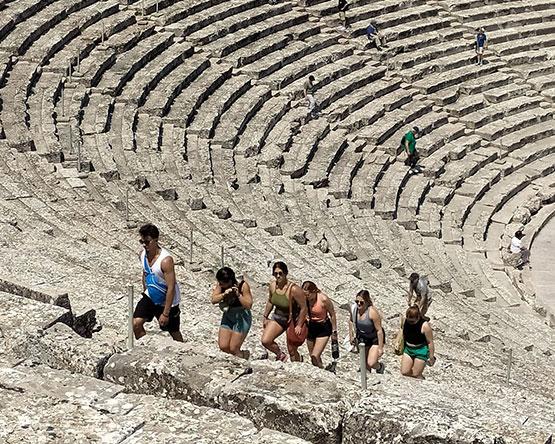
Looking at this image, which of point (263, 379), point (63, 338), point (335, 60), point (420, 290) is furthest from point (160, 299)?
point (335, 60)

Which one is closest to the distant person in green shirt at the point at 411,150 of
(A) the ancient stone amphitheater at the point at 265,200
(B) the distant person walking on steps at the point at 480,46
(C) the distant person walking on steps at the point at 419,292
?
(A) the ancient stone amphitheater at the point at 265,200

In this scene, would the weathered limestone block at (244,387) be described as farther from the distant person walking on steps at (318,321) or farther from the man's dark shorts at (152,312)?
the distant person walking on steps at (318,321)

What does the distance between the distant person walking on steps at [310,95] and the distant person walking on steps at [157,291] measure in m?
16.9

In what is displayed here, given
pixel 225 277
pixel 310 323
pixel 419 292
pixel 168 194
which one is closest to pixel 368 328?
pixel 310 323

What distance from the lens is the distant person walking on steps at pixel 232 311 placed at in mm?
11047

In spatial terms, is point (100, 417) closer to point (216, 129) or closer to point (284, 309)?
point (284, 309)

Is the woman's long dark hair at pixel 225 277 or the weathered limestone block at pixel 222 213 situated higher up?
the woman's long dark hair at pixel 225 277

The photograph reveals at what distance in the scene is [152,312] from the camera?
11.2 m

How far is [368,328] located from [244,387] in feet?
13.1

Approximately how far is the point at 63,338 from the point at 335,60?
2243cm

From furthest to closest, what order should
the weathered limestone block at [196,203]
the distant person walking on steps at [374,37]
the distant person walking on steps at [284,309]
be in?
1. the distant person walking on steps at [374,37]
2. the weathered limestone block at [196,203]
3. the distant person walking on steps at [284,309]

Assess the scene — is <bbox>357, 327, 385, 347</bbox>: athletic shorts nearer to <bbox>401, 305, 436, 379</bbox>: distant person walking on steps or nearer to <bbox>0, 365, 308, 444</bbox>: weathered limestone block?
<bbox>401, 305, 436, 379</bbox>: distant person walking on steps

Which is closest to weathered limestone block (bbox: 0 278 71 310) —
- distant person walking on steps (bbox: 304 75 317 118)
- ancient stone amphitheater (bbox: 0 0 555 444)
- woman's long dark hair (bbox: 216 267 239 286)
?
ancient stone amphitheater (bbox: 0 0 555 444)

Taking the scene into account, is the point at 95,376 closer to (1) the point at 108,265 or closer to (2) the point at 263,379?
(2) the point at 263,379
